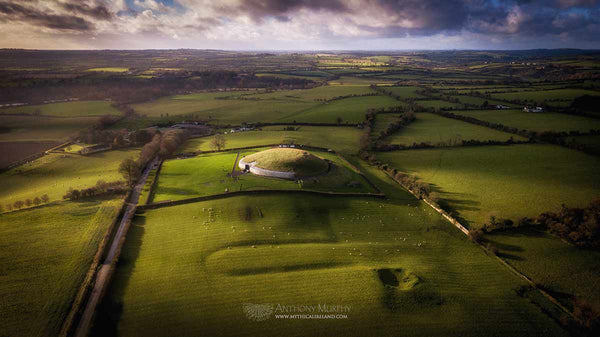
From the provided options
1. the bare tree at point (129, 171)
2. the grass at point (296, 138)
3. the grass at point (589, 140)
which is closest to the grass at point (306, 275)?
the bare tree at point (129, 171)

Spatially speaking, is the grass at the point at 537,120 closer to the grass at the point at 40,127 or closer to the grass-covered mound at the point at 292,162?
the grass-covered mound at the point at 292,162

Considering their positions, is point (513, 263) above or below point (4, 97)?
below

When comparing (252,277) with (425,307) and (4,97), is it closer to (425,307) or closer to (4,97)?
(425,307)

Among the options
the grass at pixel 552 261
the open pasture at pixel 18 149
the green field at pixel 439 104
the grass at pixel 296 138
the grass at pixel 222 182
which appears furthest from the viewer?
the green field at pixel 439 104

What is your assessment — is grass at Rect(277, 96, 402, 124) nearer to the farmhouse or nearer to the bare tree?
the farmhouse

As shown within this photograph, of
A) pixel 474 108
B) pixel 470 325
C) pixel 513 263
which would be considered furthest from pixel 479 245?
pixel 474 108

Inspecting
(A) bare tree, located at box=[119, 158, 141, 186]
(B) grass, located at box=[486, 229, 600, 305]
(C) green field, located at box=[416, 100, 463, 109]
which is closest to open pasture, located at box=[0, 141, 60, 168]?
(A) bare tree, located at box=[119, 158, 141, 186]
